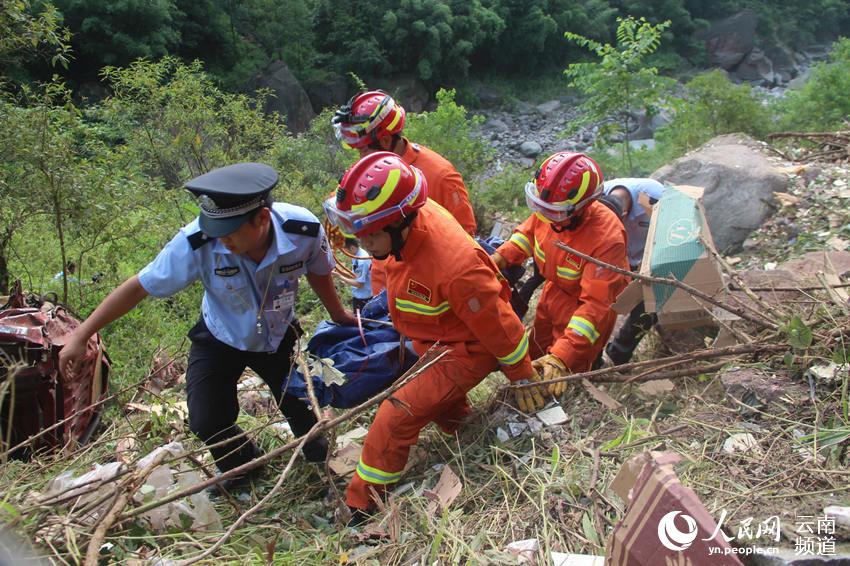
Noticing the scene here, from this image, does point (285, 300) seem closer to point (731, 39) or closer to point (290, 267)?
point (290, 267)

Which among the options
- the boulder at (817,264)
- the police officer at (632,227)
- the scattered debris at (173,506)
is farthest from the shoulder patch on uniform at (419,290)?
the boulder at (817,264)

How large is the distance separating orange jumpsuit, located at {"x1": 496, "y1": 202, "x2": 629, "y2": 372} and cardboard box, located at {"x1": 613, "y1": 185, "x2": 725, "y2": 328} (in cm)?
13

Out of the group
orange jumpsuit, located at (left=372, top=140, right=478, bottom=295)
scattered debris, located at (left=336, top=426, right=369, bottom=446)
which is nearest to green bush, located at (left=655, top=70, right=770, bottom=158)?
orange jumpsuit, located at (left=372, top=140, right=478, bottom=295)

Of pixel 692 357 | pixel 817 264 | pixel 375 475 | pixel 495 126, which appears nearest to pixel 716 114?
pixel 817 264

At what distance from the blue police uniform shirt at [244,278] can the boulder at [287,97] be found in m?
22.3

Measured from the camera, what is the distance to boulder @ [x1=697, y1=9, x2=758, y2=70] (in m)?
36.6

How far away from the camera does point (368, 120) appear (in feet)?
14.1

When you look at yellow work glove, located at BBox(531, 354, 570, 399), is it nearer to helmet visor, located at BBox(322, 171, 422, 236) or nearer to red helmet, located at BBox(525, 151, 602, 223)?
red helmet, located at BBox(525, 151, 602, 223)

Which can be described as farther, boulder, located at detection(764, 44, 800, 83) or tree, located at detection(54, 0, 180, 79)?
boulder, located at detection(764, 44, 800, 83)

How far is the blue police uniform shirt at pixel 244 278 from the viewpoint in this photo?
111 inches

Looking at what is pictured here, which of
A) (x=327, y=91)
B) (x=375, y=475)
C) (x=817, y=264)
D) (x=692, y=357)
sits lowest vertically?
(x=327, y=91)

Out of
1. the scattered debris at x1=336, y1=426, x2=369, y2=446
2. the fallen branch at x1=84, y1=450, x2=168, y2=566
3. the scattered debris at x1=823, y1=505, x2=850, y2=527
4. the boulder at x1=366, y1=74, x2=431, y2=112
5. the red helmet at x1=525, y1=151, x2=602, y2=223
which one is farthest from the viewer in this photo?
the boulder at x1=366, y1=74, x2=431, y2=112

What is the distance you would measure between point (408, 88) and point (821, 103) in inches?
869
